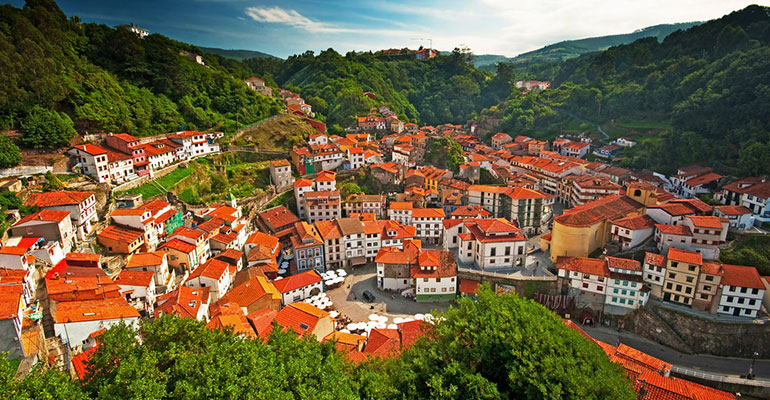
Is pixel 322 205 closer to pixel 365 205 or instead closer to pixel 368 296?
pixel 365 205

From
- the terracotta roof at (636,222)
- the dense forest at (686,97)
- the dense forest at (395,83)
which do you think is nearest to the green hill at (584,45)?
the dense forest at (395,83)

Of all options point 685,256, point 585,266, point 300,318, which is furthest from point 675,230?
point 300,318

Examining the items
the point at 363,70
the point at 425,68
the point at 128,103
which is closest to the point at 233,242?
the point at 128,103

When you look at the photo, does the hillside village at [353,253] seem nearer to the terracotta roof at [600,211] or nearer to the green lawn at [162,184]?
the terracotta roof at [600,211]

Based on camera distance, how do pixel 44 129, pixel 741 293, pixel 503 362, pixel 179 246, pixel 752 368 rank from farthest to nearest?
pixel 44 129 → pixel 179 246 → pixel 741 293 → pixel 752 368 → pixel 503 362

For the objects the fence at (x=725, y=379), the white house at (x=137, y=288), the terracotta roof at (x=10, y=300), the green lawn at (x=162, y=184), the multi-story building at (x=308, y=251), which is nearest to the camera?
the terracotta roof at (x=10, y=300)

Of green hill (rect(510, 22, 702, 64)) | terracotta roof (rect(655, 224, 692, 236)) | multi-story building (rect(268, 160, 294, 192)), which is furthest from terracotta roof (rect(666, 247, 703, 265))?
green hill (rect(510, 22, 702, 64))
